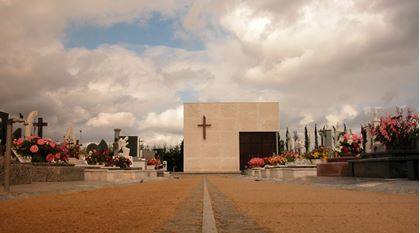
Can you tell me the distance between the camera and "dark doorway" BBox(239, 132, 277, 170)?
221ft

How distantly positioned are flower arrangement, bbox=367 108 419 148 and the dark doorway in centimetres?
5230

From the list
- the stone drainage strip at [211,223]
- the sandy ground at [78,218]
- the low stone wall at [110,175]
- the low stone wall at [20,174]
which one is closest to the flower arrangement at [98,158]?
the low stone wall at [110,175]

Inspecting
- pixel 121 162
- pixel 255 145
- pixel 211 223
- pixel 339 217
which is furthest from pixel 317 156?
pixel 255 145

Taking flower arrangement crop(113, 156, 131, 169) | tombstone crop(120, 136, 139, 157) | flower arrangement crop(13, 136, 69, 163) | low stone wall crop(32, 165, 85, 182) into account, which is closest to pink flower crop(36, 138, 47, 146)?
flower arrangement crop(13, 136, 69, 163)

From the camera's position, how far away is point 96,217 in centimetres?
560

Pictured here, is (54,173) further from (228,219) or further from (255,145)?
(255,145)

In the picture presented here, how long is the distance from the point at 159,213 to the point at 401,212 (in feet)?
9.85

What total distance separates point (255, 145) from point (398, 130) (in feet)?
173

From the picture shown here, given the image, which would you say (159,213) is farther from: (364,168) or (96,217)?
(364,168)

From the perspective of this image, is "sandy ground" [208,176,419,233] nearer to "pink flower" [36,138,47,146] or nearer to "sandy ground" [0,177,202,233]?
"sandy ground" [0,177,202,233]

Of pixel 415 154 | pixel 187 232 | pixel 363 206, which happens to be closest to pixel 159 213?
pixel 187 232

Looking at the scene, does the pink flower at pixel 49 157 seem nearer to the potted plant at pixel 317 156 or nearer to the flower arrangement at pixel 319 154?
the potted plant at pixel 317 156

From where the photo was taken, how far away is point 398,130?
14805 mm

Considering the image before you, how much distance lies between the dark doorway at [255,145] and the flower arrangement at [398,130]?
52.3 metres
